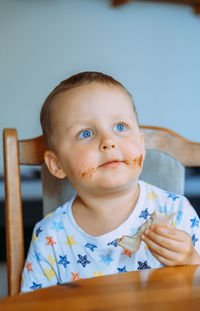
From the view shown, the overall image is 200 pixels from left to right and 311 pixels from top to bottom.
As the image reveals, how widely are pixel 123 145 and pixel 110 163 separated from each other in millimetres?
51

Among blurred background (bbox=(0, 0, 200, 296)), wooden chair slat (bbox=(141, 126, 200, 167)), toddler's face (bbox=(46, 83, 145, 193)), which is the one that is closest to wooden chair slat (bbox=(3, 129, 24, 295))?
toddler's face (bbox=(46, 83, 145, 193))

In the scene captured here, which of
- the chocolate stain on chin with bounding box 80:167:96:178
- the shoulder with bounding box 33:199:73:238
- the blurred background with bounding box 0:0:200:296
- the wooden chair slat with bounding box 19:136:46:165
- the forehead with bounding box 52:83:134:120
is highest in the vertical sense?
the blurred background with bounding box 0:0:200:296

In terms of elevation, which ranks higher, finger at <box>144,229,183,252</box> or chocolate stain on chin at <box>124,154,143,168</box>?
chocolate stain on chin at <box>124,154,143,168</box>

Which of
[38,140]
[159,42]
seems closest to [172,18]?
[159,42]

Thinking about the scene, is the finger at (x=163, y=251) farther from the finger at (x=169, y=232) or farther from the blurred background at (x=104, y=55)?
the blurred background at (x=104, y=55)

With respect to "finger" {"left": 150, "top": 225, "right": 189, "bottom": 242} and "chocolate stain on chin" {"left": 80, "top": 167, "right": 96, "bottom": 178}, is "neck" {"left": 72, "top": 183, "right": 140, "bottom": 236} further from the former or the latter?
"finger" {"left": 150, "top": 225, "right": 189, "bottom": 242}

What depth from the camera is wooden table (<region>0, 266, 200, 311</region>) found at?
509mm

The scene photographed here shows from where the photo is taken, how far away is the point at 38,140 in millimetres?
1075

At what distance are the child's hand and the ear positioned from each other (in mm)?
337

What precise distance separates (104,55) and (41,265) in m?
2.64

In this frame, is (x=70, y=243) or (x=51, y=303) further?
(x=70, y=243)


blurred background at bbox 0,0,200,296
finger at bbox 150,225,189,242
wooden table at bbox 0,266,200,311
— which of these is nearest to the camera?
wooden table at bbox 0,266,200,311

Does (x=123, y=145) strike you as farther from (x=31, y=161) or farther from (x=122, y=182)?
(x=31, y=161)

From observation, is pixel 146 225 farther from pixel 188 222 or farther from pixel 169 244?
pixel 188 222
